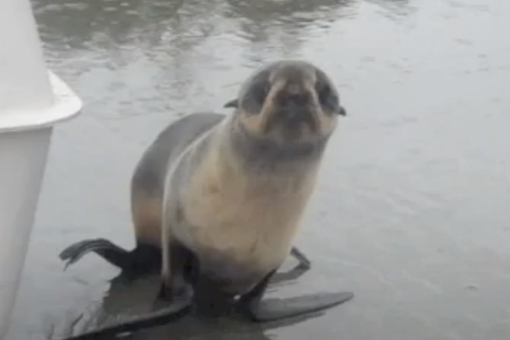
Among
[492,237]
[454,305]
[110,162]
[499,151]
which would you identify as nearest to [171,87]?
[110,162]

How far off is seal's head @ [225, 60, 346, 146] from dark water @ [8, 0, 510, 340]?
0.76 metres

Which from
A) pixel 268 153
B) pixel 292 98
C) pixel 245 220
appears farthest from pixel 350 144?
pixel 292 98

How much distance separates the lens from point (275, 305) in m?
4.30

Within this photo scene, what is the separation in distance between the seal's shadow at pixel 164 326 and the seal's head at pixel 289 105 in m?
0.74

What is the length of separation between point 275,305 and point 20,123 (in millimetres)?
1313

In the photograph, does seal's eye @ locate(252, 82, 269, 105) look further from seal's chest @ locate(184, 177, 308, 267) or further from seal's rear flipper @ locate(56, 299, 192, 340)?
seal's rear flipper @ locate(56, 299, 192, 340)

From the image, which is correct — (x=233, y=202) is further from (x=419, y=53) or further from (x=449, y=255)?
(x=419, y=53)

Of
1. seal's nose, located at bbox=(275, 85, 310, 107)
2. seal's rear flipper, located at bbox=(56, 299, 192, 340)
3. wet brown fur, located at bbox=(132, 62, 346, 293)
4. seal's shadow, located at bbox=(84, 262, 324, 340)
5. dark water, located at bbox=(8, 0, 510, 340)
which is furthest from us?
dark water, located at bbox=(8, 0, 510, 340)

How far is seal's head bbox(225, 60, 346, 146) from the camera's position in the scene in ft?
12.1

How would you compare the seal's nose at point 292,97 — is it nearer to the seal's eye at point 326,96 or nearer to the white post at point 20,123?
the seal's eye at point 326,96

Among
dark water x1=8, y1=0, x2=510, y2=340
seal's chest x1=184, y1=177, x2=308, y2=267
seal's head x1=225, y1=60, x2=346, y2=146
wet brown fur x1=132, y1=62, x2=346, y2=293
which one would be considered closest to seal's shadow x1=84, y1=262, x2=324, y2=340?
dark water x1=8, y1=0, x2=510, y2=340

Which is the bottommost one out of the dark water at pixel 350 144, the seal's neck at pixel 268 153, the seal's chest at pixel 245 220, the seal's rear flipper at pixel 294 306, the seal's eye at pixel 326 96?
the dark water at pixel 350 144

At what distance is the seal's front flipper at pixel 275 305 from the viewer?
423 centimetres

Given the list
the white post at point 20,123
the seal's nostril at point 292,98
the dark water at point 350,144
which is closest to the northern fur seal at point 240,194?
the seal's nostril at point 292,98
